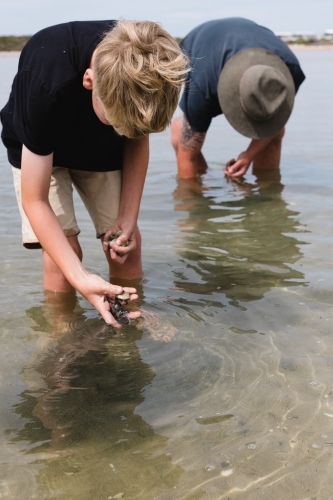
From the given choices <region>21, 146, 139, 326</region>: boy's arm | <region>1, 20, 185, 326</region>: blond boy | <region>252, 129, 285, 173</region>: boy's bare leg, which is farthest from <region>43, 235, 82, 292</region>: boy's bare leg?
<region>252, 129, 285, 173</region>: boy's bare leg

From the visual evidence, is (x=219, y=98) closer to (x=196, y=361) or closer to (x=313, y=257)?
(x=313, y=257)

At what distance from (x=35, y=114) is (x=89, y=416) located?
129cm

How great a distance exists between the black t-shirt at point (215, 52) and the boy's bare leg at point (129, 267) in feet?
7.23

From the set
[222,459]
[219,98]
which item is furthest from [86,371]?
[219,98]

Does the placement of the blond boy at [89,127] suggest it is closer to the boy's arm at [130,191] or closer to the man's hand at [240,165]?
the boy's arm at [130,191]

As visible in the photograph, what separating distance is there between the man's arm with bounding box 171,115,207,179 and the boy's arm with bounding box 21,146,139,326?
3654mm

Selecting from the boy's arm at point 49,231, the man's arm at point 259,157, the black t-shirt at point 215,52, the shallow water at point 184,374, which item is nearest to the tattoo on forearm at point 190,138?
the black t-shirt at point 215,52

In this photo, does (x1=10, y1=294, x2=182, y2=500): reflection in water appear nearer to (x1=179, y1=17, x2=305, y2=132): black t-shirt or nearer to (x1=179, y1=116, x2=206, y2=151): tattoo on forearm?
(x1=179, y1=17, x2=305, y2=132): black t-shirt

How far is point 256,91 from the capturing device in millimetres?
5598

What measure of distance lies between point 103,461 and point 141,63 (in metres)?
1.46

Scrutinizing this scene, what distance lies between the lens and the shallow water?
2.46 m

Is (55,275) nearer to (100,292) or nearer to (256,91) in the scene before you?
(100,292)

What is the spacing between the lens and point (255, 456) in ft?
8.35

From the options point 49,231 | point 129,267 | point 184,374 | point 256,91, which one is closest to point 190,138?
point 256,91
